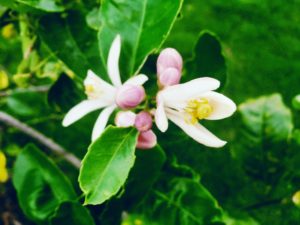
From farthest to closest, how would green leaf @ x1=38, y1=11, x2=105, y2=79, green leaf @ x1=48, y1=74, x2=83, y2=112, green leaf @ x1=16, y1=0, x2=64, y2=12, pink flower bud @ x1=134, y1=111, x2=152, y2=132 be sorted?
1. green leaf @ x1=48, y1=74, x2=83, y2=112
2. green leaf @ x1=38, y1=11, x2=105, y2=79
3. green leaf @ x1=16, y1=0, x2=64, y2=12
4. pink flower bud @ x1=134, y1=111, x2=152, y2=132

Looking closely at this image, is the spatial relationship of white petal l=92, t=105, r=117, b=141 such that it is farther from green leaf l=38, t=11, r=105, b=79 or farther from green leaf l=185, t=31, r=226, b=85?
green leaf l=185, t=31, r=226, b=85

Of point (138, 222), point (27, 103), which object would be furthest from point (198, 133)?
point (27, 103)

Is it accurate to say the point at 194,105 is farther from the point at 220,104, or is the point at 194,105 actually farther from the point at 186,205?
the point at 186,205

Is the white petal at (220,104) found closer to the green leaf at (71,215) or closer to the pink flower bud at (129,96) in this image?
the pink flower bud at (129,96)

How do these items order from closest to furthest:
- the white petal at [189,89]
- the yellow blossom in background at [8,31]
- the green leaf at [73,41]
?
the white petal at [189,89], the green leaf at [73,41], the yellow blossom in background at [8,31]

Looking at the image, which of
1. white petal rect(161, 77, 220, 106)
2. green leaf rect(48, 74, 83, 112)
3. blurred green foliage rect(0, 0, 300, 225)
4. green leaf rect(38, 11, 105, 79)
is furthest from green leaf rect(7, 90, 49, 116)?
white petal rect(161, 77, 220, 106)

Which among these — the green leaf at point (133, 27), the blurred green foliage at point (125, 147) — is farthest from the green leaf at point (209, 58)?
the green leaf at point (133, 27)
